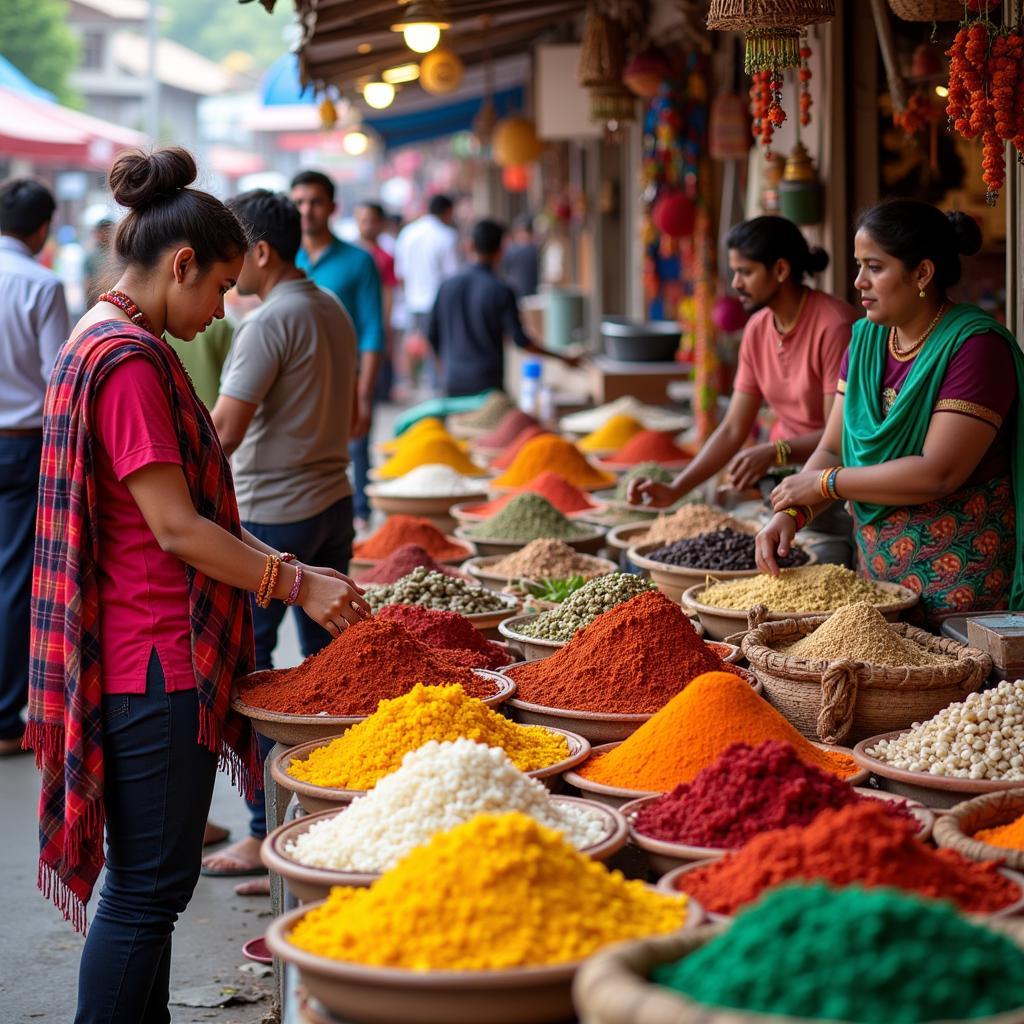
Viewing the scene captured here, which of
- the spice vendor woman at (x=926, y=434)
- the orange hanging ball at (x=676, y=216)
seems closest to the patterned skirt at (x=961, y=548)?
the spice vendor woman at (x=926, y=434)

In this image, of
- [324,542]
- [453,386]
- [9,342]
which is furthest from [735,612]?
[453,386]

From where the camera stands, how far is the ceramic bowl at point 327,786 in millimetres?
2017

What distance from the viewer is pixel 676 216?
6.64 meters

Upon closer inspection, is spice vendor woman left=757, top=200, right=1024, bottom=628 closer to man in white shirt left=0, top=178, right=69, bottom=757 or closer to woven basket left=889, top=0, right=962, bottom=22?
woven basket left=889, top=0, right=962, bottom=22

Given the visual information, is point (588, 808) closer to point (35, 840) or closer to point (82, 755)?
point (82, 755)

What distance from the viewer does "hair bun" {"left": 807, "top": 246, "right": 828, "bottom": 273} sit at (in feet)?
12.3

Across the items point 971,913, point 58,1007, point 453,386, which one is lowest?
point 58,1007

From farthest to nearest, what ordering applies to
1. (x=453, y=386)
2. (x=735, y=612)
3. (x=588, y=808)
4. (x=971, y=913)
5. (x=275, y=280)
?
(x=453, y=386) → (x=275, y=280) → (x=735, y=612) → (x=588, y=808) → (x=971, y=913)

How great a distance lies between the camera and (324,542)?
371 centimetres

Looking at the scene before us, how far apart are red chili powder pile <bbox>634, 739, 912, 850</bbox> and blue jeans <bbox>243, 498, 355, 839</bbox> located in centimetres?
178

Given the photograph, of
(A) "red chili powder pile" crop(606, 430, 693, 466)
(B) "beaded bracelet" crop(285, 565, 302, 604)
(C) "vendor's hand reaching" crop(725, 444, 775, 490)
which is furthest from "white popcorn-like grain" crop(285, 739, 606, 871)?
(A) "red chili powder pile" crop(606, 430, 693, 466)

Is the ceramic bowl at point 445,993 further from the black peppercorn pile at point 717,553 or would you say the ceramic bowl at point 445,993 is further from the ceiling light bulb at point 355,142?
the ceiling light bulb at point 355,142

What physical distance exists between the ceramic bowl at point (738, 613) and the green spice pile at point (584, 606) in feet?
0.44

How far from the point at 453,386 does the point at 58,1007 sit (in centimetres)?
512
